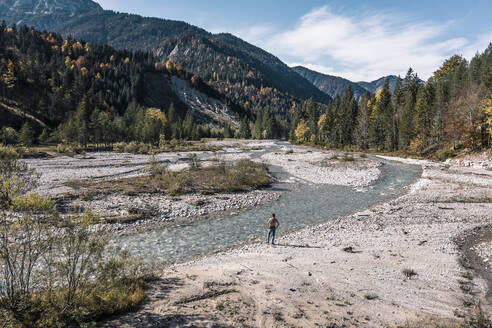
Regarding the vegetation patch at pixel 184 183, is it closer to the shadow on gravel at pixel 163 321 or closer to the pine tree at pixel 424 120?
the shadow on gravel at pixel 163 321

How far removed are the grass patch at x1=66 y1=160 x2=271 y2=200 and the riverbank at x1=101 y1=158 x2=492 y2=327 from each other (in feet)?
47.3

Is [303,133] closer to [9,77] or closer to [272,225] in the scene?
[272,225]

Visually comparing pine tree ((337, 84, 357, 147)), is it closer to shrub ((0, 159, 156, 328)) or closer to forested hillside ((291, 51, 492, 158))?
forested hillside ((291, 51, 492, 158))

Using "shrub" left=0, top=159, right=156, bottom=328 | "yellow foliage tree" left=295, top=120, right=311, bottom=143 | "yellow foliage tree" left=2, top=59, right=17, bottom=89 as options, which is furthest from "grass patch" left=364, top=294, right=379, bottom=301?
"yellow foliage tree" left=2, top=59, right=17, bottom=89

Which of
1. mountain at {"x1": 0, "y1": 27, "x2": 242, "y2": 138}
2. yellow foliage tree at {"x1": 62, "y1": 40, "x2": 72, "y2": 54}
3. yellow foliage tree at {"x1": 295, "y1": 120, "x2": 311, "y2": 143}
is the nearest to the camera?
mountain at {"x1": 0, "y1": 27, "x2": 242, "y2": 138}

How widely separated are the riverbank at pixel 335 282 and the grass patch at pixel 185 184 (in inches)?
568

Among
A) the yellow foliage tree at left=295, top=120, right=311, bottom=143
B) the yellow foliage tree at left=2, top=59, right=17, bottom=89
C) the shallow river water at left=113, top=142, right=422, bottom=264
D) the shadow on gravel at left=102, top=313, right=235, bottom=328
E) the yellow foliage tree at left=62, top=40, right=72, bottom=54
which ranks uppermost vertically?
the yellow foliage tree at left=62, top=40, right=72, bottom=54

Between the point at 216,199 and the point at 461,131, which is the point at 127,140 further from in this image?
the point at 461,131

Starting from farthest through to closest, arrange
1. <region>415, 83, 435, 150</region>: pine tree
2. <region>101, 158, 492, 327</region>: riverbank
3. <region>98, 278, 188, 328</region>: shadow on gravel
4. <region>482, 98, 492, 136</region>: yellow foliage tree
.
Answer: <region>415, 83, 435, 150</region>: pine tree
<region>482, 98, 492, 136</region>: yellow foliage tree
<region>101, 158, 492, 327</region>: riverbank
<region>98, 278, 188, 328</region>: shadow on gravel

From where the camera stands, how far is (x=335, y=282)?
1088 centimetres

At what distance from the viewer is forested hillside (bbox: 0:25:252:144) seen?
3305 inches

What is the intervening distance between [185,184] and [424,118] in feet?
210

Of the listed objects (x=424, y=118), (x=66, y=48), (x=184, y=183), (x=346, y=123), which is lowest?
(x=184, y=183)

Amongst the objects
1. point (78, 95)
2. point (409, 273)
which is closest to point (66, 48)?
point (78, 95)
